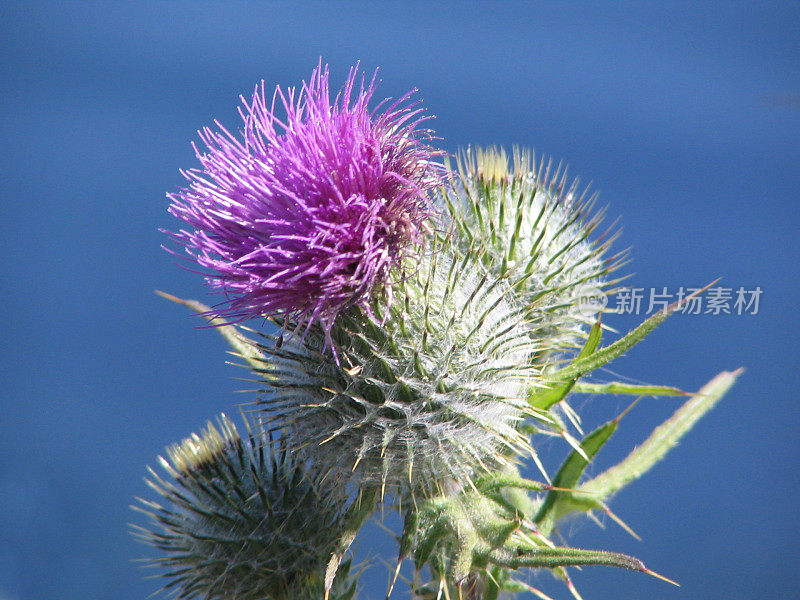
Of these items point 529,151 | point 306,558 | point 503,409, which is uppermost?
point 529,151

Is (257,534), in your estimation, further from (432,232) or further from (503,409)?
(432,232)

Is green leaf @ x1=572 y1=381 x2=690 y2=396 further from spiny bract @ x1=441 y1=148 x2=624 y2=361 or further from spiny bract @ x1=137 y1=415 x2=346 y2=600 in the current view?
spiny bract @ x1=137 y1=415 x2=346 y2=600

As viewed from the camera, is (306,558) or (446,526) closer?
(446,526)

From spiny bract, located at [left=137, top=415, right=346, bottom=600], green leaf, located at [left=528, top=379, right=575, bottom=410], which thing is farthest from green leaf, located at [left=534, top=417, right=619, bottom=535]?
spiny bract, located at [left=137, top=415, right=346, bottom=600]

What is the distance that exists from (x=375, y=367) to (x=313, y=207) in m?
0.52

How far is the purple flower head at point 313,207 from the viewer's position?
1.89 meters

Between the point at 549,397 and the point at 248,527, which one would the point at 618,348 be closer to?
the point at 549,397

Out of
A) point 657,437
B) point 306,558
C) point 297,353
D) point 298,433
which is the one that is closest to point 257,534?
point 306,558

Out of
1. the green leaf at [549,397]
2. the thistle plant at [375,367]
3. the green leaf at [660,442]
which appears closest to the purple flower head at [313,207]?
the thistle plant at [375,367]

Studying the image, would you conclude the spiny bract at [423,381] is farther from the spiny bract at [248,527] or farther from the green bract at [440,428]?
the spiny bract at [248,527]

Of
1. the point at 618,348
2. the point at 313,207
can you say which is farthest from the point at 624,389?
the point at 313,207

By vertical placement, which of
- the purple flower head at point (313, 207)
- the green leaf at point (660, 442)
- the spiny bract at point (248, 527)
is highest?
the purple flower head at point (313, 207)

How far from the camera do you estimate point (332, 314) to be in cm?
190

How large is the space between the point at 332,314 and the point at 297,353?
0.97ft
